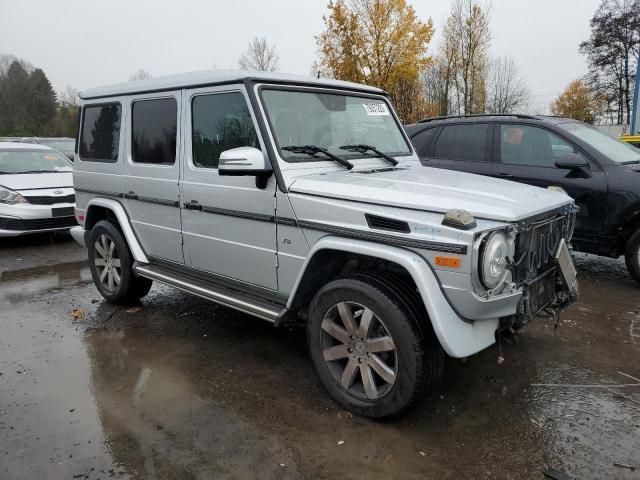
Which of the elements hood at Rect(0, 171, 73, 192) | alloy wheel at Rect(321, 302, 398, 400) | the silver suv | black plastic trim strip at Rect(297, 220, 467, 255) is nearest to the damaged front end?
the silver suv

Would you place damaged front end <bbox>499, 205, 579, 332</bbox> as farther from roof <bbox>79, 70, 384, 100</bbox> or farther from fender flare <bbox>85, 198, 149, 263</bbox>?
fender flare <bbox>85, 198, 149, 263</bbox>

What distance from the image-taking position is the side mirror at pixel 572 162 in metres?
5.64

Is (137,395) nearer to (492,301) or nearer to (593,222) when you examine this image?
(492,301)

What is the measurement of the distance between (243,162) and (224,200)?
630mm

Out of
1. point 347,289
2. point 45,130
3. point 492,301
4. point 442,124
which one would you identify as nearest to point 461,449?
point 492,301

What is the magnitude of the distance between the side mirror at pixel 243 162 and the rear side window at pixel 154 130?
1148 millimetres

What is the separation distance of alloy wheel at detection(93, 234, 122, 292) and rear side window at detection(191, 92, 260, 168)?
1.68m

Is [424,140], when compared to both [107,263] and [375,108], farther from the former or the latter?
[107,263]

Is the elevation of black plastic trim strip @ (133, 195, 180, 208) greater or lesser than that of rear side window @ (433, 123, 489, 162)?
lesser

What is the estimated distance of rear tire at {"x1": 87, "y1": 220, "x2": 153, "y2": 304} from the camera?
16.6 ft

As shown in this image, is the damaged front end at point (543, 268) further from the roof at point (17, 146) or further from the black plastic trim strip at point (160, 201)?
the roof at point (17, 146)

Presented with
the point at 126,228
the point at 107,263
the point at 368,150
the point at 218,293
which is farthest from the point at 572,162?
the point at 107,263

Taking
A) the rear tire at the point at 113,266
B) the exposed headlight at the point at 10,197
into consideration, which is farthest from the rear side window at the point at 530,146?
the exposed headlight at the point at 10,197

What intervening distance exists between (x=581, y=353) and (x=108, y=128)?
4.70m
